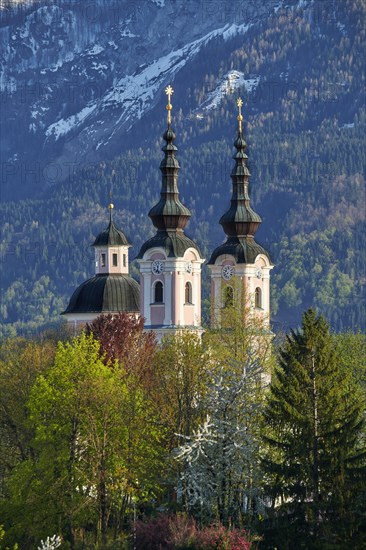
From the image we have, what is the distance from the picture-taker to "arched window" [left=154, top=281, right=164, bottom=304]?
5167 inches

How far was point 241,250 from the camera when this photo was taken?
432 feet

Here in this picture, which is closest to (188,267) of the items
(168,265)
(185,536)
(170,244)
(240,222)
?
(168,265)

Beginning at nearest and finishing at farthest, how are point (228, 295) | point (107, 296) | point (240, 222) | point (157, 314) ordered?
point (228, 295) → point (157, 314) → point (240, 222) → point (107, 296)

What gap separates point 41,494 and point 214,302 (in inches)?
1644

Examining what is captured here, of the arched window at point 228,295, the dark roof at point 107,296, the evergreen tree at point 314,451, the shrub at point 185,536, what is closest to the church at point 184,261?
the arched window at point 228,295

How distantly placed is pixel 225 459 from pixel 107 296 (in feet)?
206

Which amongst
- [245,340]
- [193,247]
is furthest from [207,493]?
[193,247]

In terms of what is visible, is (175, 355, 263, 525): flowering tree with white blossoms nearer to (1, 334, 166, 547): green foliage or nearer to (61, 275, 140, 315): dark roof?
(1, 334, 166, 547): green foliage

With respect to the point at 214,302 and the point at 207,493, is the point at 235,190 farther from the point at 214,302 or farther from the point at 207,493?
the point at 207,493

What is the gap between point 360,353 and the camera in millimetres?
112188

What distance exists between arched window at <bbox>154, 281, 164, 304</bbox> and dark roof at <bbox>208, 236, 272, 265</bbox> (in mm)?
3388

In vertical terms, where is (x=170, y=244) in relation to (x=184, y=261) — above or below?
above

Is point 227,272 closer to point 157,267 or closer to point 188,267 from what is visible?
point 188,267

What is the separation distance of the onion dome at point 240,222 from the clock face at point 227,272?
60 cm
